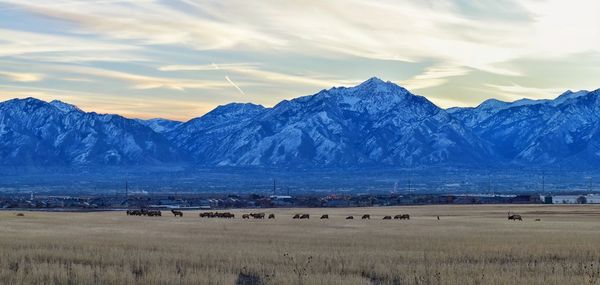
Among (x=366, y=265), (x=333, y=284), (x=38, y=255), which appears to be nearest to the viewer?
(x=333, y=284)

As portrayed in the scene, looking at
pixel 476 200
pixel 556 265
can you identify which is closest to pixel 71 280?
pixel 556 265

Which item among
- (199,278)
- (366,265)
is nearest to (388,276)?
(366,265)

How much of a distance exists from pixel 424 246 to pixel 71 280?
18.4m

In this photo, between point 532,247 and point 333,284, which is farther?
point 532,247

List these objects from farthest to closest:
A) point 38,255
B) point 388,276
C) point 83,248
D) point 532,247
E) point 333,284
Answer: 1. point 532,247
2. point 83,248
3. point 38,255
4. point 388,276
5. point 333,284

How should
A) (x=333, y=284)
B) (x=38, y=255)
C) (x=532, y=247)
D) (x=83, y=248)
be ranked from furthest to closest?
1. (x=532, y=247)
2. (x=83, y=248)
3. (x=38, y=255)
4. (x=333, y=284)

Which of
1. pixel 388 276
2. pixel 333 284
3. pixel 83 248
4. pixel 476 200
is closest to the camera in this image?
pixel 333 284

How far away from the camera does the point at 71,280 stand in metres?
25.5

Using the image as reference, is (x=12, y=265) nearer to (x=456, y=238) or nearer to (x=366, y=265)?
(x=366, y=265)

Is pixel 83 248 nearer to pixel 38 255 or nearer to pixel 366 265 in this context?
pixel 38 255

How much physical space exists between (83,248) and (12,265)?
702cm

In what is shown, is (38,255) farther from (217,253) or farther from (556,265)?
(556,265)

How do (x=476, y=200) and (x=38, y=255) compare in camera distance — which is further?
(x=476, y=200)

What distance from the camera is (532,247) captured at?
38.6m
